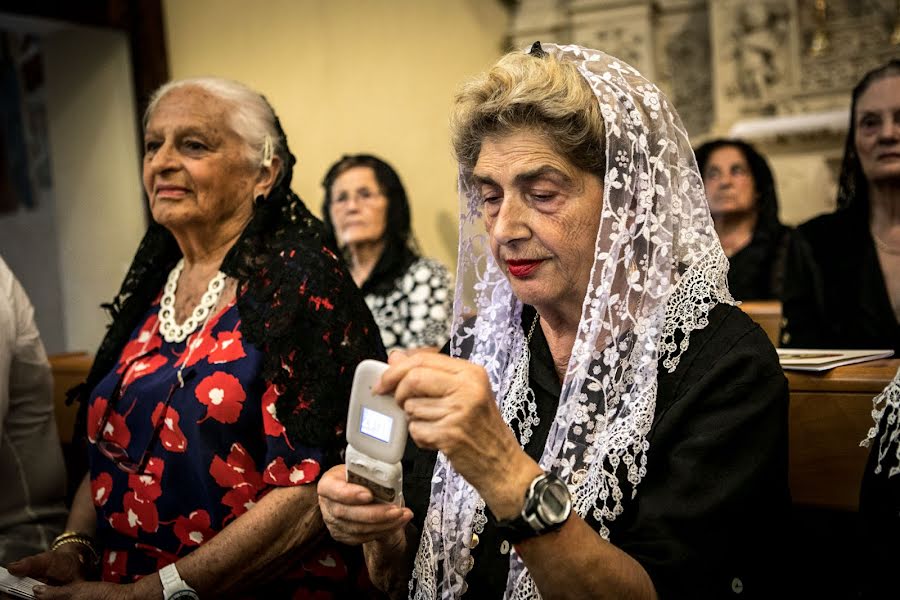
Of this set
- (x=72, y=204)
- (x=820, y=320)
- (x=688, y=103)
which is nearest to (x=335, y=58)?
(x=72, y=204)

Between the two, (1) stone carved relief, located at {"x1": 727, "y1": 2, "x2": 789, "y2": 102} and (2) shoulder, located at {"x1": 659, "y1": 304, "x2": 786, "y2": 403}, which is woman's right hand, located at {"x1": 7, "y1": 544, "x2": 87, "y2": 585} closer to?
(2) shoulder, located at {"x1": 659, "y1": 304, "x2": 786, "y2": 403}

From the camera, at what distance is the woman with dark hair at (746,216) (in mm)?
4871

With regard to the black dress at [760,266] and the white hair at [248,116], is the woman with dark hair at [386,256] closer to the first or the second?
the black dress at [760,266]

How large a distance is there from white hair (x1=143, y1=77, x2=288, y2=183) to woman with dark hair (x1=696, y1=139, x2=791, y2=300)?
120 inches

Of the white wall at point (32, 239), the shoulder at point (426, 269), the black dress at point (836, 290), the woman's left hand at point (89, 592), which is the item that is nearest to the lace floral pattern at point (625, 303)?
the woman's left hand at point (89, 592)

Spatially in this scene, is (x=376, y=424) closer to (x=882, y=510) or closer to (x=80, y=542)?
(x=882, y=510)

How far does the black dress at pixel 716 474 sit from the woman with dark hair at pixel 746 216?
131 inches

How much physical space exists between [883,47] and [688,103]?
156 cm

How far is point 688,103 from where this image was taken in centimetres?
767

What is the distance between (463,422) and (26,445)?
69.9 inches

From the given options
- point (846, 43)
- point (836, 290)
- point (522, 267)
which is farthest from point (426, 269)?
point (846, 43)

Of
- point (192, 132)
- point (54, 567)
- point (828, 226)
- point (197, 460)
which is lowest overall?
point (54, 567)

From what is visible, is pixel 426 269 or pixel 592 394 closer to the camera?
pixel 592 394

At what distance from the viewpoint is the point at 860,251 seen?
3193 mm
